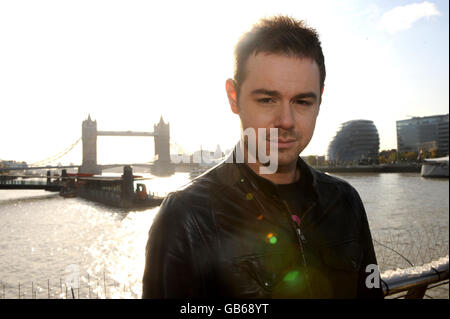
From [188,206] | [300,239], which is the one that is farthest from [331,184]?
[188,206]

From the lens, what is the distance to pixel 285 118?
1520 mm

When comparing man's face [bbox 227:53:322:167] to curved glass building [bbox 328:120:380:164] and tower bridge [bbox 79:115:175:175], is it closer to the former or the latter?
tower bridge [bbox 79:115:175:175]

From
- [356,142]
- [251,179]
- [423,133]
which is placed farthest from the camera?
[423,133]

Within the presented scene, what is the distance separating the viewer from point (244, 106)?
157cm

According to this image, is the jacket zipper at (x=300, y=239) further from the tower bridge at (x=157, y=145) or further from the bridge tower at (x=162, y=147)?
the bridge tower at (x=162, y=147)

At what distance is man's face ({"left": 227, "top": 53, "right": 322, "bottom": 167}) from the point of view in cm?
152

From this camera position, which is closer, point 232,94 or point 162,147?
point 232,94

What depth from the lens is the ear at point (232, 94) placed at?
5.37 ft

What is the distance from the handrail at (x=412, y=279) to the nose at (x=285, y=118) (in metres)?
2.39

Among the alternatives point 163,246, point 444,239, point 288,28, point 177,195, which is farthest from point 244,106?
point 444,239

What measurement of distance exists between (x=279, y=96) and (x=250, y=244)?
2.35ft

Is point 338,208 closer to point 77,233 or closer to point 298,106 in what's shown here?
point 298,106

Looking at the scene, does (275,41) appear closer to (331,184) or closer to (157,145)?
(331,184)
